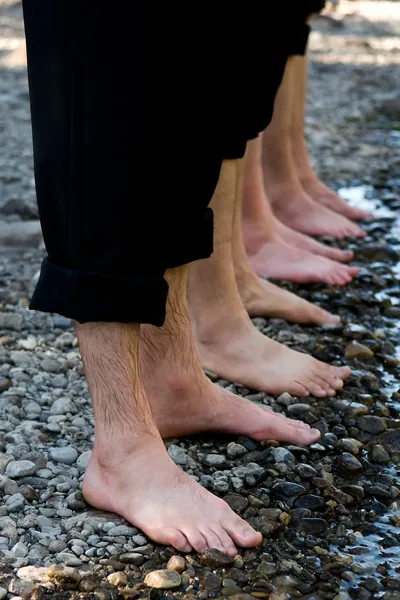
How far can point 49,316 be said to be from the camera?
100 inches

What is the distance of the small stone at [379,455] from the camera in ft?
6.18

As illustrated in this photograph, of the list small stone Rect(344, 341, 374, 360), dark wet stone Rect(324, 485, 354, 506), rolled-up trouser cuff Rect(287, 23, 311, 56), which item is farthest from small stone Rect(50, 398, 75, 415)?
rolled-up trouser cuff Rect(287, 23, 311, 56)

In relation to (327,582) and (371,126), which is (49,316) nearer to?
(327,582)

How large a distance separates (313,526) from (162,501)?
10.4 inches

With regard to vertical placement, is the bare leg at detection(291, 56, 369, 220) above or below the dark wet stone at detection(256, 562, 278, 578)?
below

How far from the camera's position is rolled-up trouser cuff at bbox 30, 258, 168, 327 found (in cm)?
145

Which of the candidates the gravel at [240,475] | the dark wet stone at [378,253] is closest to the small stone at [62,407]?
the gravel at [240,475]

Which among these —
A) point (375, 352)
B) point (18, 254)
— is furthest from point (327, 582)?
point (18, 254)

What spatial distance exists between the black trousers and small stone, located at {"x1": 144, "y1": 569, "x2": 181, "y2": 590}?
0.37m

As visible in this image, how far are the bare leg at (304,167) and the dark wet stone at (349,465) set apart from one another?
166 cm

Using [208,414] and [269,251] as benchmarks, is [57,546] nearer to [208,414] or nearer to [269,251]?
[208,414]

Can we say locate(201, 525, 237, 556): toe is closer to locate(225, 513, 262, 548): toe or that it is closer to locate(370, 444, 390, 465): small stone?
locate(225, 513, 262, 548): toe

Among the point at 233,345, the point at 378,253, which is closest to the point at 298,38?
the point at 378,253

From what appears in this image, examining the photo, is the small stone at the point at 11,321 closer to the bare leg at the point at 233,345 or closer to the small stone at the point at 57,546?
the bare leg at the point at 233,345
